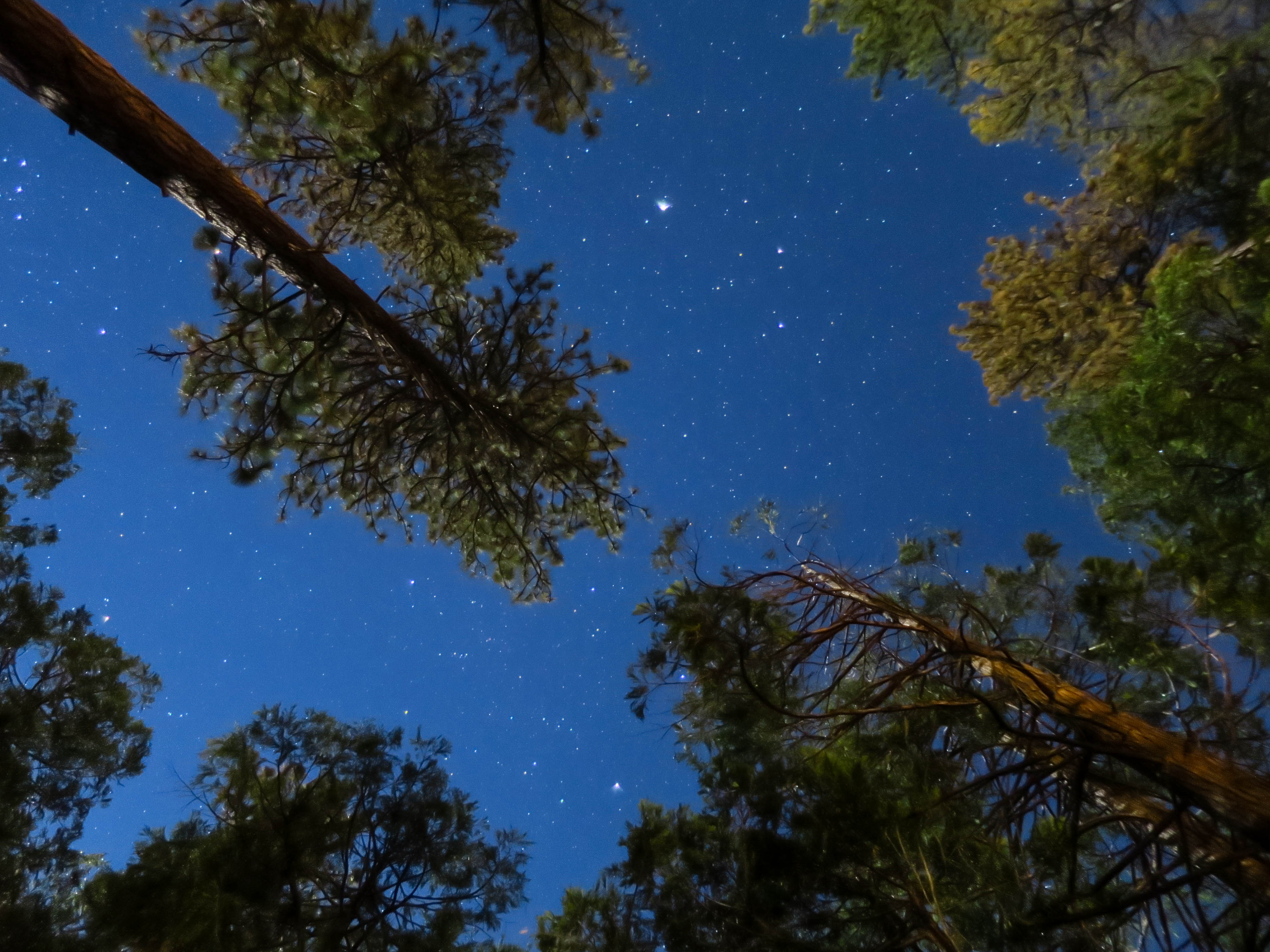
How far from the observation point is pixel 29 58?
3160mm

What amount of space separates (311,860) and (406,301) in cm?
481

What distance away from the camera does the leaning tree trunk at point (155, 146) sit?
3.19 m

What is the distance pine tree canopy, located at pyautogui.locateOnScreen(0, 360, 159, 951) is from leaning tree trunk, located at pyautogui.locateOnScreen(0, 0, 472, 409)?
381 centimetres

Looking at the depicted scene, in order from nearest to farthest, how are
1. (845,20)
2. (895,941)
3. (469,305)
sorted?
(895,941)
(469,305)
(845,20)

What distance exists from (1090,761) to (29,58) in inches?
250

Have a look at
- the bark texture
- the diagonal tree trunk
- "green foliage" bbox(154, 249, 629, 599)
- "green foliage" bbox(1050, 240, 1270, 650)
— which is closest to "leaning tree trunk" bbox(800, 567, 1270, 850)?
the bark texture

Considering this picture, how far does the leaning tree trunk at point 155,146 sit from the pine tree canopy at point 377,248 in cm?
1

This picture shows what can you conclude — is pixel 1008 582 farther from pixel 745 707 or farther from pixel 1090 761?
pixel 745 707

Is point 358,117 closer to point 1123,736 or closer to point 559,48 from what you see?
point 559,48

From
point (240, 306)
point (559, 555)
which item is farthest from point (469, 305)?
point (559, 555)

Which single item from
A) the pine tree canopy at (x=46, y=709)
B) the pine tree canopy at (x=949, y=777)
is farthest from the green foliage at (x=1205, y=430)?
the pine tree canopy at (x=46, y=709)

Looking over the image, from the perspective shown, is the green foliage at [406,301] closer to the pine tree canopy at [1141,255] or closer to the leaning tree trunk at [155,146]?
the leaning tree trunk at [155,146]

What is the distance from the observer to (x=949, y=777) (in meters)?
3.65

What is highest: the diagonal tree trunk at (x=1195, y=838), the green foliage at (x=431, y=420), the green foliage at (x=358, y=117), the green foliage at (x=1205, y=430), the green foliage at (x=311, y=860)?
the green foliage at (x=358, y=117)
